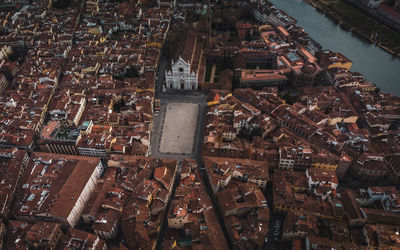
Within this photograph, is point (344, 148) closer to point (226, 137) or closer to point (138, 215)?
point (226, 137)

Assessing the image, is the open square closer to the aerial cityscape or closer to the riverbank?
the aerial cityscape

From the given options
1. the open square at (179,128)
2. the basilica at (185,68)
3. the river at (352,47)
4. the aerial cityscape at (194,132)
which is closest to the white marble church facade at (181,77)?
the basilica at (185,68)

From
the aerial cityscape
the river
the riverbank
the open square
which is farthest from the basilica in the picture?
the riverbank

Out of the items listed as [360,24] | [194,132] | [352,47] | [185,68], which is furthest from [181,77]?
[360,24]

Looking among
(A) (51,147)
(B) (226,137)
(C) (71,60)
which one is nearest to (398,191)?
(B) (226,137)

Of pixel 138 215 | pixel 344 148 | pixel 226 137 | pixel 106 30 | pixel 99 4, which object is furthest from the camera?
pixel 99 4

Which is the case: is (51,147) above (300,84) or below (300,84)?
below

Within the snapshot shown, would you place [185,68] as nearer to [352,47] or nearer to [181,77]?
[181,77]
